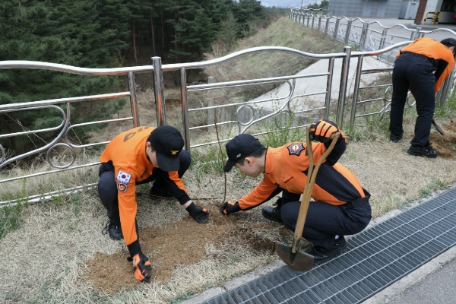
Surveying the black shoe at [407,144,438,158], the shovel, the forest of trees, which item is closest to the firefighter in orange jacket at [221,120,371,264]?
the shovel

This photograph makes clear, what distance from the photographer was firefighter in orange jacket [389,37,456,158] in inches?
161

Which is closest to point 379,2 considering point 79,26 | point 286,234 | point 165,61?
point 165,61

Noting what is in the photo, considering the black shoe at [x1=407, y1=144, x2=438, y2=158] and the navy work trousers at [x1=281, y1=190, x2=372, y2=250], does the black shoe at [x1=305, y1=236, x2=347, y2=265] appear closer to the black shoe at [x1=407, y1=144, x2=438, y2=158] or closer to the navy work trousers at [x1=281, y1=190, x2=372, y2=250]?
the navy work trousers at [x1=281, y1=190, x2=372, y2=250]

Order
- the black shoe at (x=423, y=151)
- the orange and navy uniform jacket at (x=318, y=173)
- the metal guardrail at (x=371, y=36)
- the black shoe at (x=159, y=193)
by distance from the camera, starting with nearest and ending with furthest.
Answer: the orange and navy uniform jacket at (x=318, y=173) → the black shoe at (x=159, y=193) → the black shoe at (x=423, y=151) → the metal guardrail at (x=371, y=36)

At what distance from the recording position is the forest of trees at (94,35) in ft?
38.1

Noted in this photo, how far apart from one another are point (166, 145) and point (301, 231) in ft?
3.52

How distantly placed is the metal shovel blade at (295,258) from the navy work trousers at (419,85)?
2.85 metres

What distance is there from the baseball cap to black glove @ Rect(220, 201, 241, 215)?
79 centimetres

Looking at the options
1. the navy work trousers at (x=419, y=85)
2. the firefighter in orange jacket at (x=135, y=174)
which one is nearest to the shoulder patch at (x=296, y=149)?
the firefighter in orange jacket at (x=135, y=174)

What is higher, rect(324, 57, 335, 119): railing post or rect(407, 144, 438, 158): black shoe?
rect(324, 57, 335, 119): railing post

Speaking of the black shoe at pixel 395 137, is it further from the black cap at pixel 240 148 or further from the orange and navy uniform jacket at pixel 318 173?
the black cap at pixel 240 148

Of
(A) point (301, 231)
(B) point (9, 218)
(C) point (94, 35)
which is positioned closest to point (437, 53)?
Result: (A) point (301, 231)

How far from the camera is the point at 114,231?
2.84 metres

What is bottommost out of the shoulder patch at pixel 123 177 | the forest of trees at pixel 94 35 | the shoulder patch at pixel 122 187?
the forest of trees at pixel 94 35
